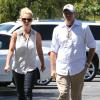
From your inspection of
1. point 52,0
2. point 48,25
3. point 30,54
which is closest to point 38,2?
point 52,0

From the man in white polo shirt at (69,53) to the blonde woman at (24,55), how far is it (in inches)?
22.5

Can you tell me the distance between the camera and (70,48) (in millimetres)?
7695

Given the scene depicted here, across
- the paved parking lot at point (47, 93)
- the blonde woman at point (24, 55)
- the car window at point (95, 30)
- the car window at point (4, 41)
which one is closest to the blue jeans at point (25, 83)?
the blonde woman at point (24, 55)

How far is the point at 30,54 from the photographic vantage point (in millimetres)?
8289

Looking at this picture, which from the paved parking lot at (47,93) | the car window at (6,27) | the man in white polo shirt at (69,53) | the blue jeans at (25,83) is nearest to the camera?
the man in white polo shirt at (69,53)

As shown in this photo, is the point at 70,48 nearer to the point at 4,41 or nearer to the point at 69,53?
the point at 69,53

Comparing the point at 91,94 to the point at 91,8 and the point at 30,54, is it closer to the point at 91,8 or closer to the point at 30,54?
the point at 30,54

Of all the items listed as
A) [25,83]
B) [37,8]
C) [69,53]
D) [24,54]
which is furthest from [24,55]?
[37,8]

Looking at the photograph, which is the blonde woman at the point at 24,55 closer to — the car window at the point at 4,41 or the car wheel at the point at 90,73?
the car window at the point at 4,41

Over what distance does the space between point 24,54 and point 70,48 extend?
909 millimetres

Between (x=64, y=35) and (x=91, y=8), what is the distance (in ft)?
79.7

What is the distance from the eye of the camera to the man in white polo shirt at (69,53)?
Result: 7695 mm

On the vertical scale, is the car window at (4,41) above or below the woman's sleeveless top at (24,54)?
below

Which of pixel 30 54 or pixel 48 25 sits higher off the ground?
pixel 30 54
